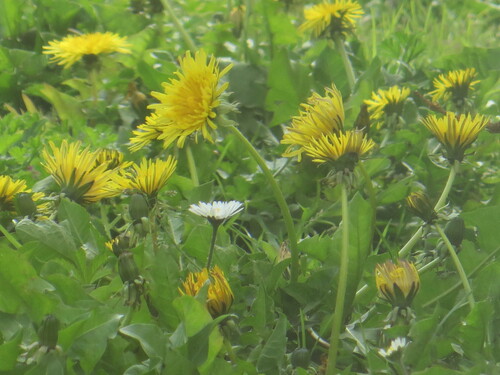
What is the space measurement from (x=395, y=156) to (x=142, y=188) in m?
0.98

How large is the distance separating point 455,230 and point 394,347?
0.38 m

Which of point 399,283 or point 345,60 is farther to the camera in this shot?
point 345,60

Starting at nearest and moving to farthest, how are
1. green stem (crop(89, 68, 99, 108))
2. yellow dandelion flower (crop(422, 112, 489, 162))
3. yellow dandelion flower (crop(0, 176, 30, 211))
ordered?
yellow dandelion flower (crop(422, 112, 489, 162)) < yellow dandelion flower (crop(0, 176, 30, 211)) < green stem (crop(89, 68, 99, 108))

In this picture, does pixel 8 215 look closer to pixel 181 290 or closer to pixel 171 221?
pixel 171 221

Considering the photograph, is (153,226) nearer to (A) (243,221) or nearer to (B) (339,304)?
(B) (339,304)

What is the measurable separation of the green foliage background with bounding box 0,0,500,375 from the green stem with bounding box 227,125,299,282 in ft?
0.11

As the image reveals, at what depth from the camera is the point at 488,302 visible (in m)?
1.45

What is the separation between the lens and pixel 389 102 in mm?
2352

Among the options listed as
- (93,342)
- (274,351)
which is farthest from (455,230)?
(93,342)

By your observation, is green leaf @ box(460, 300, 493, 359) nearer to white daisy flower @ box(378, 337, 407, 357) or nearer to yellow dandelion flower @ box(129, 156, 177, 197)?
white daisy flower @ box(378, 337, 407, 357)

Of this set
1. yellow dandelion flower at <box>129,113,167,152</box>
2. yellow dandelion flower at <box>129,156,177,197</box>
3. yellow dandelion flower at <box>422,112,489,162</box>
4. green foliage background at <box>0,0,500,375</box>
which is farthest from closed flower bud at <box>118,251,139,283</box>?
yellow dandelion flower at <box>422,112,489,162</box>

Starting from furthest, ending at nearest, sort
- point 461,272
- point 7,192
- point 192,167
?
point 192,167, point 7,192, point 461,272

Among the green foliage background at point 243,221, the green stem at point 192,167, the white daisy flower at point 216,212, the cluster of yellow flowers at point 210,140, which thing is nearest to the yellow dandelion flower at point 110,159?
the cluster of yellow flowers at point 210,140

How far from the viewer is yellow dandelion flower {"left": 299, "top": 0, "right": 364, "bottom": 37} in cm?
255
